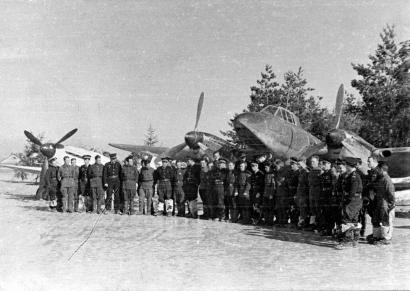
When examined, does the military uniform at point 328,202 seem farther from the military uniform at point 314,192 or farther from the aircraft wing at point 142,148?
the aircraft wing at point 142,148

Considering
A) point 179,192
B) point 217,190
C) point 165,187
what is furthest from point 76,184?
point 217,190

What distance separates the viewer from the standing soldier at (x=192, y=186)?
44.3 feet

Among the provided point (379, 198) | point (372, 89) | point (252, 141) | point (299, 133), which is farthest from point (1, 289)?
point (372, 89)

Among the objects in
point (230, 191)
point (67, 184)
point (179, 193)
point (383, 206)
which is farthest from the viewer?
point (67, 184)

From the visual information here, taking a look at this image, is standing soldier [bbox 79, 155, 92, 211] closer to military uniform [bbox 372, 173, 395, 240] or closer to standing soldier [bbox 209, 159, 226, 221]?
standing soldier [bbox 209, 159, 226, 221]

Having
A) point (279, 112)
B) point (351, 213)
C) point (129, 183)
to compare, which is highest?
point (279, 112)

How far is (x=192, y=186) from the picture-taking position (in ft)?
44.3

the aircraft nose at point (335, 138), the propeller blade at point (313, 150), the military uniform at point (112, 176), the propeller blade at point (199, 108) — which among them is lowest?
the military uniform at point (112, 176)

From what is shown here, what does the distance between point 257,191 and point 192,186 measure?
2338mm

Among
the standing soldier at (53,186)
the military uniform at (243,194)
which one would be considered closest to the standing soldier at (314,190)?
the military uniform at (243,194)

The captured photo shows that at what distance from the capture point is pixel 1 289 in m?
5.41

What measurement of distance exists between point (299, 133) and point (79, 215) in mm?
8120

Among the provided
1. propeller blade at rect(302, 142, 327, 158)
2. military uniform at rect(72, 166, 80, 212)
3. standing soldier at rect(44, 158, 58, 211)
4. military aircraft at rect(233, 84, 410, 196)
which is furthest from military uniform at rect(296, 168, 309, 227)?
standing soldier at rect(44, 158, 58, 211)

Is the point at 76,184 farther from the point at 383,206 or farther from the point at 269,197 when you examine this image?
the point at 383,206
